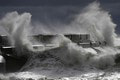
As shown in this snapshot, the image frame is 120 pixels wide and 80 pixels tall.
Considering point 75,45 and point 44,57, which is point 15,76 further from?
point 75,45

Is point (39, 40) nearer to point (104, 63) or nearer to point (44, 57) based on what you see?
point (44, 57)

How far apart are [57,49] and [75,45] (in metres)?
1.38

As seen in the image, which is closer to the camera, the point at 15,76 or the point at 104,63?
the point at 15,76

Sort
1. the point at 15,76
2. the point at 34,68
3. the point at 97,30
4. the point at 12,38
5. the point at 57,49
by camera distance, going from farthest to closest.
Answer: the point at 97,30 → the point at 12,38 → the point at 57,49 → the point at 34,68 → the point at 15,76

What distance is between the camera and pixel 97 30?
117 ft

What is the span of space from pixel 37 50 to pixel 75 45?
266 centimetres

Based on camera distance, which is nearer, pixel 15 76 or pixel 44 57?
pixel 15 76

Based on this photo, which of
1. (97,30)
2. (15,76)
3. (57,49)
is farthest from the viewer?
(97,30)

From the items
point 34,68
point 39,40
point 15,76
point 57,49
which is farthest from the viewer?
point 39,40

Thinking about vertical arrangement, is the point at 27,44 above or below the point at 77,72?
above

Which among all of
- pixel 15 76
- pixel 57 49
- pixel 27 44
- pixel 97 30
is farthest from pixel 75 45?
pixel 97 30

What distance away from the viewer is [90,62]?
2522 centimetres

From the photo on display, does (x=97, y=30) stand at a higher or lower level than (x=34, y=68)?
higher

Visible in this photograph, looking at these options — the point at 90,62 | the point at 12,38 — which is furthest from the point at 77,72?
the point at 12,38
